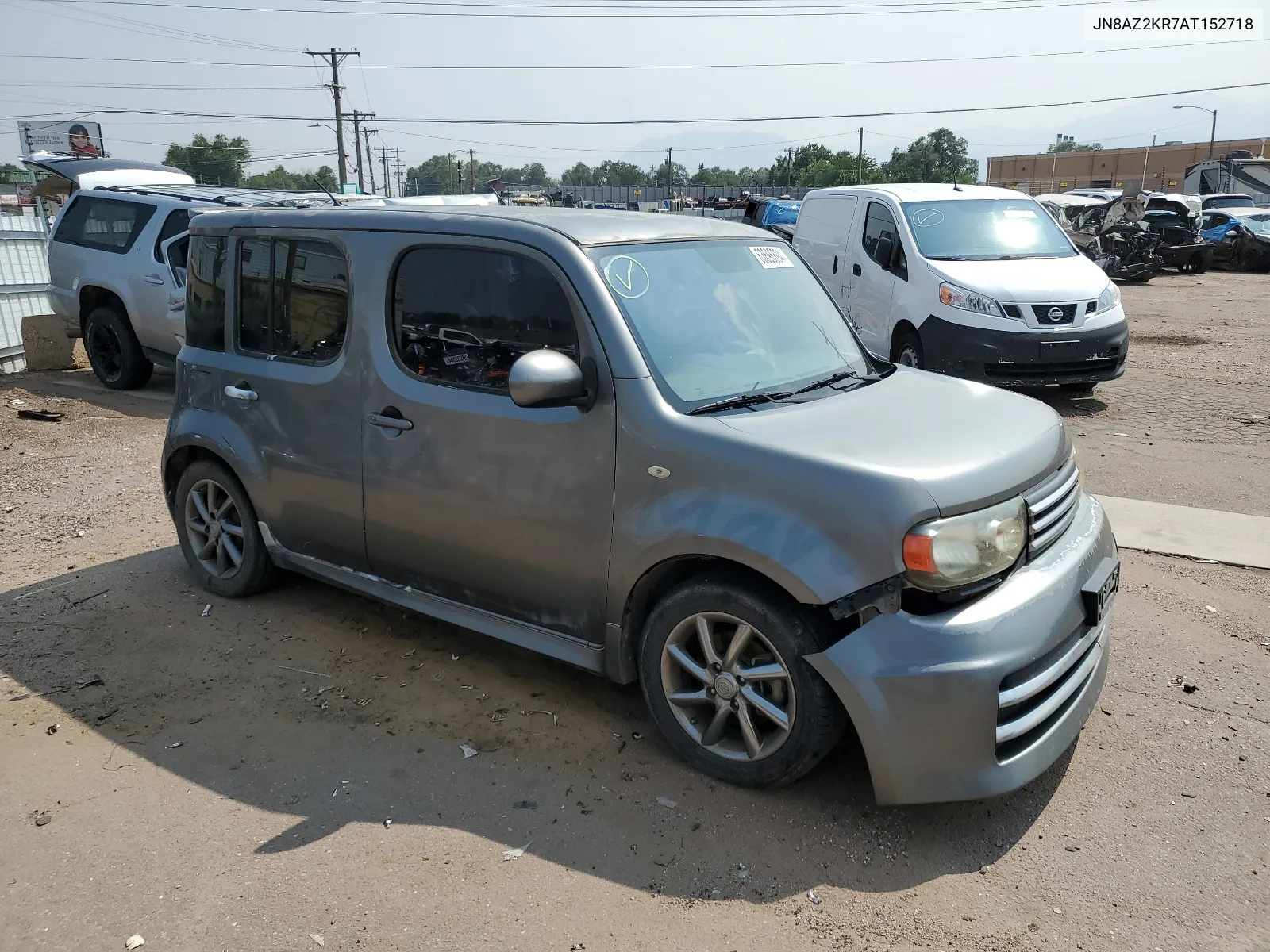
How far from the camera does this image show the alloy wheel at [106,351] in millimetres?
10992

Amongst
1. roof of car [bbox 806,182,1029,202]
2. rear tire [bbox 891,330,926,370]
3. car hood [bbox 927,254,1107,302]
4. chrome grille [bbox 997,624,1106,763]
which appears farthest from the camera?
roof of car [bbox 806,182,1029,202]

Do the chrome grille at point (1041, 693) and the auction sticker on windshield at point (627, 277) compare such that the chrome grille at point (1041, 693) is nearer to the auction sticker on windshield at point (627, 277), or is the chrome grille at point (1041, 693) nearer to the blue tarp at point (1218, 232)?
the auction sticker on windshield at point (627, 277)

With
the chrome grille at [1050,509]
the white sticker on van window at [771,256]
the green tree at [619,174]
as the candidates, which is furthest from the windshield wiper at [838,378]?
the green tree at [619,174]

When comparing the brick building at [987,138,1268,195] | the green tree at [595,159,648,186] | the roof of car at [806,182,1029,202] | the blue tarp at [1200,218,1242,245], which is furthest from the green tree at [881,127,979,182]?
the roof of car at [806,182,1029,202]

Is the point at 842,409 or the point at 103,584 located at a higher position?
the point at 842,409

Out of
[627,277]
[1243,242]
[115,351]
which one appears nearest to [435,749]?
[627,277]

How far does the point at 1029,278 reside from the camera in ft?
30.2

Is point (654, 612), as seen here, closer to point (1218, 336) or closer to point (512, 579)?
point (512, 579)

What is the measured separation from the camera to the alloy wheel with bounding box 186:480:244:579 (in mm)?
5098

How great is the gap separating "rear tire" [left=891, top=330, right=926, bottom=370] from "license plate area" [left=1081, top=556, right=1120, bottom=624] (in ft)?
19.9

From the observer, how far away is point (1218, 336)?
14367 mm

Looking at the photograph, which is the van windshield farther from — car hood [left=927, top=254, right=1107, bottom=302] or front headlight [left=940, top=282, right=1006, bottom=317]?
front headlight [left=940, top=282, right=1006, bottom=317]

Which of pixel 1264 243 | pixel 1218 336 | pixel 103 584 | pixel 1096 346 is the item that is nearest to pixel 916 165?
pixel 1264 243

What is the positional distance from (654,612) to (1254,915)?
1.98 meters
